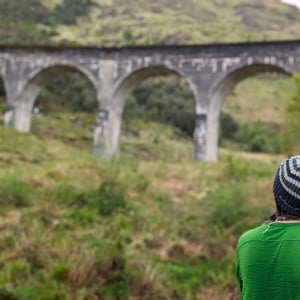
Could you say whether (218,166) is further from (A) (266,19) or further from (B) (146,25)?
(A) (266,19)

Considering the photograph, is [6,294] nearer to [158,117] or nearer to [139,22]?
[158,117]

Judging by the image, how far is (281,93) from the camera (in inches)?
1683

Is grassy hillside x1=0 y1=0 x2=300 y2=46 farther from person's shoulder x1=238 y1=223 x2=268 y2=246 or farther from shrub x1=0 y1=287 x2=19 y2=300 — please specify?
person's shoulder x1=238 y1=223 x2=268 y2=246

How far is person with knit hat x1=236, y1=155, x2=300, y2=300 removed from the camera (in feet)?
5.64

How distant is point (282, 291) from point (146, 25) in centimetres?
6199

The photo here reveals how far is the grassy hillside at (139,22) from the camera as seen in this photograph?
146 feet

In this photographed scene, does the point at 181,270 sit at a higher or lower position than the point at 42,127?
lower

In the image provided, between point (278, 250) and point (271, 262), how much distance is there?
57 millimetres

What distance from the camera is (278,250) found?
1.75 meters

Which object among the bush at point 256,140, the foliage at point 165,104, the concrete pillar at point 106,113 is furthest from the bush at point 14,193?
the bush at point 256,140

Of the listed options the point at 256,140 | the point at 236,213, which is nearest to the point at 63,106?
the point at 256,140

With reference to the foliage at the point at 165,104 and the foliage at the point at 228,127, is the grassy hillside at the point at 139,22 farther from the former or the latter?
the foliage at the point at 228,127

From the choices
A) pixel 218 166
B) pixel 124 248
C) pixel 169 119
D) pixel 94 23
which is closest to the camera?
pixel 124 248

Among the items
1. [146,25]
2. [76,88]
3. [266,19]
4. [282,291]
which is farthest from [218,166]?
[266,19]
